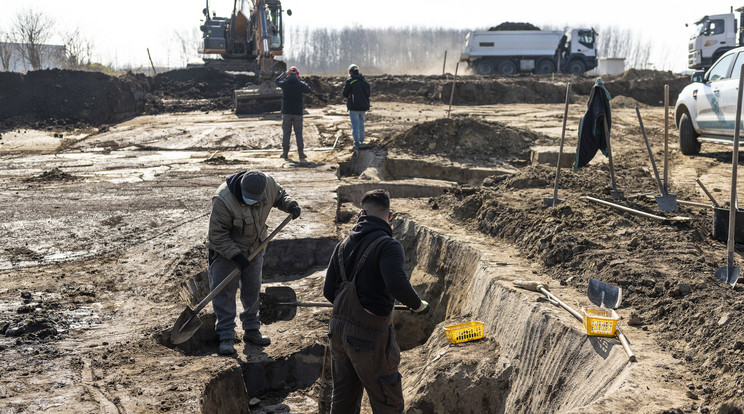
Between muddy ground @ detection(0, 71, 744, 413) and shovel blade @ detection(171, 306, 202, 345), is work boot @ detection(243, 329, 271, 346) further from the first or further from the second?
shovel blade @ detection(171, 306, 202, 345)

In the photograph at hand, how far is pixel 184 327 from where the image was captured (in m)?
5.92

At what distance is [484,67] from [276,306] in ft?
103

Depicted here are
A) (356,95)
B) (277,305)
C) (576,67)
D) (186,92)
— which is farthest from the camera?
(576,67)

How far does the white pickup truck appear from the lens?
439 inches

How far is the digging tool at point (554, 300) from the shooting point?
4452mm

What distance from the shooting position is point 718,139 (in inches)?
459

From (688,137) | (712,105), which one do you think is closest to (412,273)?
(712,105)

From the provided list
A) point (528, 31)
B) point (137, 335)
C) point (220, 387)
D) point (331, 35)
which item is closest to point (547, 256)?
point (220, 387)

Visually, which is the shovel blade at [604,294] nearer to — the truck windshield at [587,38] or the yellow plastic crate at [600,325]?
the yellow plastic crate at [600,325]

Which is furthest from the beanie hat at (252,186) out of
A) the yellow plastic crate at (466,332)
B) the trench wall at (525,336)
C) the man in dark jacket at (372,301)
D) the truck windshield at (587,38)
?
the truck windshield at (587,38)

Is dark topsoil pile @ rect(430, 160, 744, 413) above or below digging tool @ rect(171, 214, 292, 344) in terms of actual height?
above

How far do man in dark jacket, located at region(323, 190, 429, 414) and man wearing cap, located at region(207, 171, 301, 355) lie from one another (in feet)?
5.17

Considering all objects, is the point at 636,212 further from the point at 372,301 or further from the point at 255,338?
the point at 255,338

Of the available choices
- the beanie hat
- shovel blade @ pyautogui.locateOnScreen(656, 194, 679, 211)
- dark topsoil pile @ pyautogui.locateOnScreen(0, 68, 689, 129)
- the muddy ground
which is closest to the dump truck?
dark topsoil pile @ pyautogui.locateOnScreen(0, 68, 689, 129)
